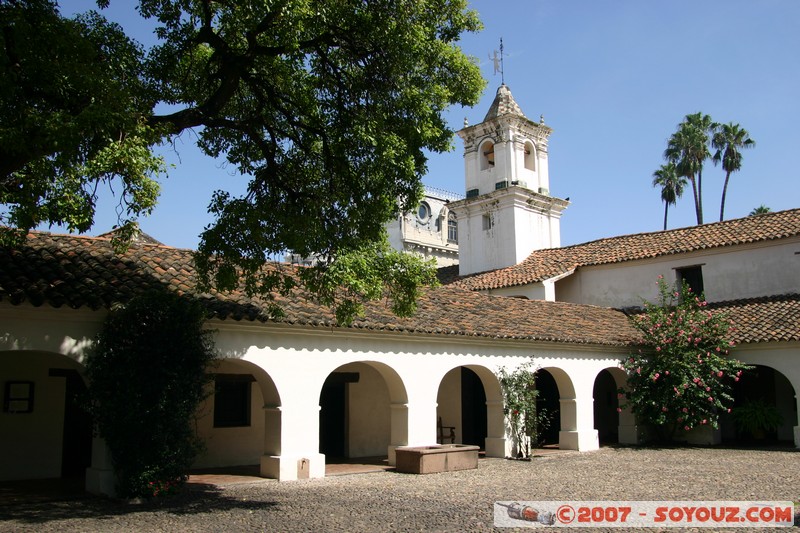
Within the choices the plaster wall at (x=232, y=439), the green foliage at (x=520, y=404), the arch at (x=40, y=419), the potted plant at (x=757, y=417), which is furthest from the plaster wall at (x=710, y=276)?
the arch at (x=40, y=419)

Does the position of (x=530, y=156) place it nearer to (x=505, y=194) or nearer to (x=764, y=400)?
(x=505, y=194)

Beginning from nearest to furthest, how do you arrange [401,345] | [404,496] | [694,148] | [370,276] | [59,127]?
1. [59,127]
2. [370,276]
3. [404,496]
4. [401,345]
5. [694,148]

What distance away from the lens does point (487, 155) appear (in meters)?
31.0

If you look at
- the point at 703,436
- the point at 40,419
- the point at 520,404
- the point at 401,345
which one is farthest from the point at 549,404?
the point at 40,419

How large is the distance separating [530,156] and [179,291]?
21258 mm

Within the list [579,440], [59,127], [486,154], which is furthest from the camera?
[486,154]

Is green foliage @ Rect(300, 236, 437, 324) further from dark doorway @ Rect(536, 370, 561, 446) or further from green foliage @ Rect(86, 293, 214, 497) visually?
dark doorway @ Rect(536, 370, 561, 446)

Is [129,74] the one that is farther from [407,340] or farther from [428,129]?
[407,340]

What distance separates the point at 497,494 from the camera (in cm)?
1120

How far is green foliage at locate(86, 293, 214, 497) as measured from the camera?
1044 cm

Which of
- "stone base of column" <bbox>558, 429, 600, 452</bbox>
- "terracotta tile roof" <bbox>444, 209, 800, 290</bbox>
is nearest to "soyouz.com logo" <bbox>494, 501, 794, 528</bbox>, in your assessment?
"stone base of column" <bbox>558, 429, 600, 452</bbox>

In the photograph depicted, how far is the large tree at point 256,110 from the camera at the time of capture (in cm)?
823

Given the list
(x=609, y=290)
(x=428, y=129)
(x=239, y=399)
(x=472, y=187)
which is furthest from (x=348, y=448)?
(x=472, y=187)

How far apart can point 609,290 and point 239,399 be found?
14726 millimetres
